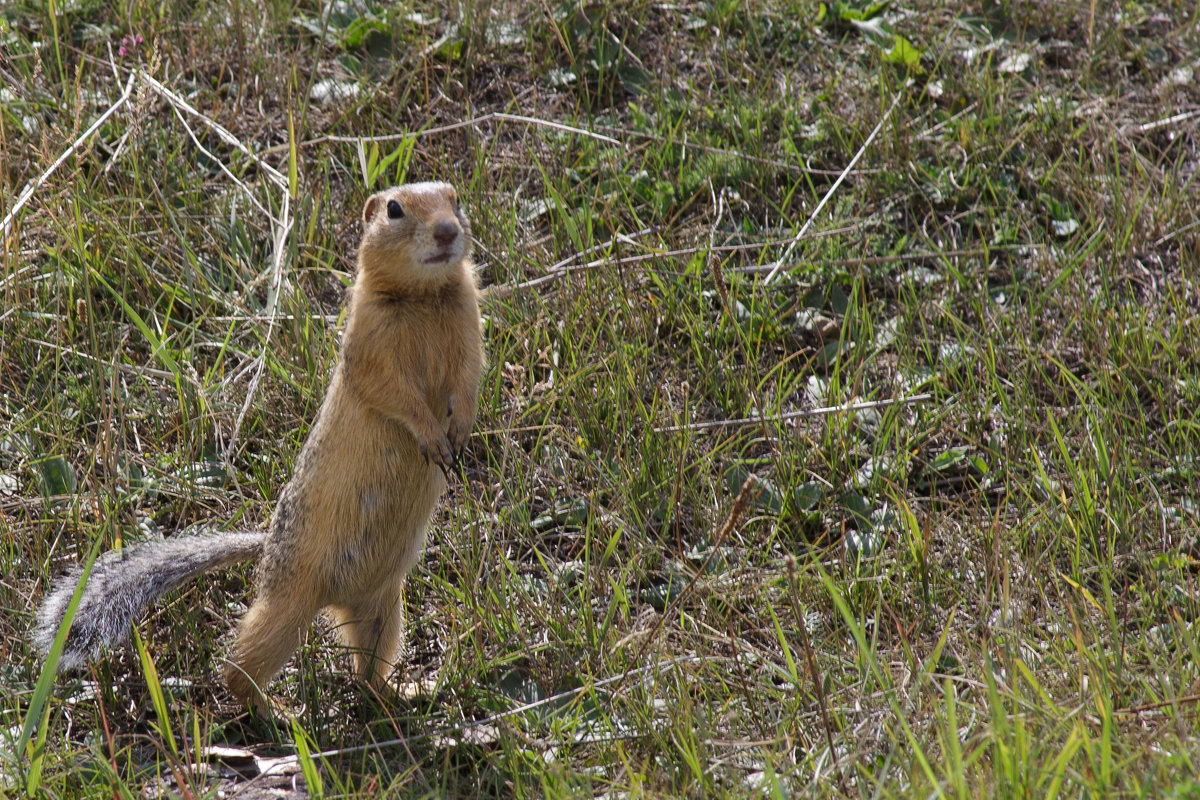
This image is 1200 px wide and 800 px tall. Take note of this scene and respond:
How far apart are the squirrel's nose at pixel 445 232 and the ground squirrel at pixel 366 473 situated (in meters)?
0.04

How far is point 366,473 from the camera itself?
356 cm

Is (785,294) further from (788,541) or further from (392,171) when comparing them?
(392,171)

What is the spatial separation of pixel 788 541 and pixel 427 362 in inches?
58.5

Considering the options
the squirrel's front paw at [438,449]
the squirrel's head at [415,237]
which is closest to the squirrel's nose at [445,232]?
the squirrel's head at [415,237]

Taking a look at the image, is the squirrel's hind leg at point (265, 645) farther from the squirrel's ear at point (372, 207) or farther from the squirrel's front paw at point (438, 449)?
the squirrel's ear at point (372, 207)

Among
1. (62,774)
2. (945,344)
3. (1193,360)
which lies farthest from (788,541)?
(62,774)

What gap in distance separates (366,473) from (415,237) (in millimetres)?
747

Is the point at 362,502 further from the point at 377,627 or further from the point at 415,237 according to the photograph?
the point at 415,237

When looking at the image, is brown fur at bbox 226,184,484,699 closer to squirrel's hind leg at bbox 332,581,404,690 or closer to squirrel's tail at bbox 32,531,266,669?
squirrel's hind leg at bbox 332,581,404,690

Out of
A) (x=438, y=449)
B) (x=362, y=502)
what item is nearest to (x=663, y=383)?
(x=438, y=449)

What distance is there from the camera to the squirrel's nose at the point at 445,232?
10.9ft

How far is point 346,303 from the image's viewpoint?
4.83 meters

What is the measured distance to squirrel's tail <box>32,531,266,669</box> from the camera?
11.2ft

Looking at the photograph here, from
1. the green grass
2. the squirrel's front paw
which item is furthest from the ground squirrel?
the green grass
